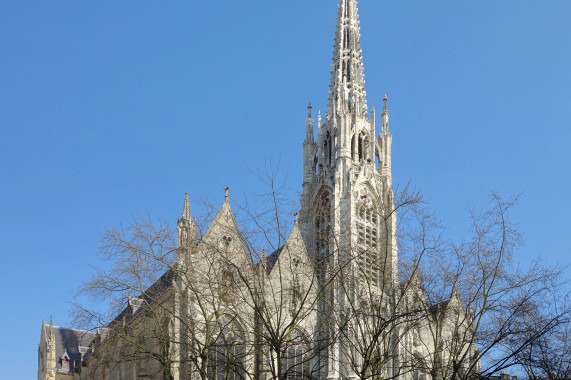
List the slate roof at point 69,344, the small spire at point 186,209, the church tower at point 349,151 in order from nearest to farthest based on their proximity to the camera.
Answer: the small spire at point 186,209
the church tower at point 349,151
the slate roof at point 69,344

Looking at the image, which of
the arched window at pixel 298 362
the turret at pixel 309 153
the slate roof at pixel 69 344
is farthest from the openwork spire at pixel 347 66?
the slate roof at pixel 69 344

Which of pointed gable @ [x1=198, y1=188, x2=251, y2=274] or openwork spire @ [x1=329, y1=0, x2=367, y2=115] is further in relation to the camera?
openwork spire @ [x1=329, y1=0, x2=367, y2=115]

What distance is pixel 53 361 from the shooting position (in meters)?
65.6

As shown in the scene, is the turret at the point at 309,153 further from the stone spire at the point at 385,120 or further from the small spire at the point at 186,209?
the small spire at the point at 186,209

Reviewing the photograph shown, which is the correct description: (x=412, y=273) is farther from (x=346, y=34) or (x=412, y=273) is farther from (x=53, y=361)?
(x=53, y=361)

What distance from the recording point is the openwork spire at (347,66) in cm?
6197

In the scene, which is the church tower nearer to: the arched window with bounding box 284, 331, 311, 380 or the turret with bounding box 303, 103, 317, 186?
the turret with bounding box 303, 103, 317, 186

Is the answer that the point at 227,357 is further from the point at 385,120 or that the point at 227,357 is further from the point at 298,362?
the point at 385,120

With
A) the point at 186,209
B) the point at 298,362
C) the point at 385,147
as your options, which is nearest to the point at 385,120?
the point at 385,147

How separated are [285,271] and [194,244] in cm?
1889

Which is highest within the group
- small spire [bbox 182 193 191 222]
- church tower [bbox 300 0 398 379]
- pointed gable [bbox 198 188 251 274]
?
church tower [bbox 300 0 398 379]

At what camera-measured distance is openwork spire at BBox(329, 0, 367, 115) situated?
61969mm

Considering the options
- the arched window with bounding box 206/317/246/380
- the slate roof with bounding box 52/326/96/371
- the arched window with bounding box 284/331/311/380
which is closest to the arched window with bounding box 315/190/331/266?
the arched window with bounding box 284/331/311/380

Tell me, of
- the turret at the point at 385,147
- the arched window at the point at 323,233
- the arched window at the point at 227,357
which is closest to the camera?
the arched window at the point at 227,357
